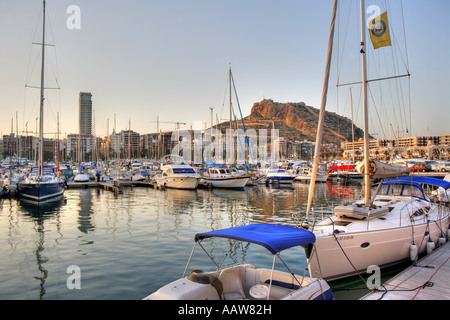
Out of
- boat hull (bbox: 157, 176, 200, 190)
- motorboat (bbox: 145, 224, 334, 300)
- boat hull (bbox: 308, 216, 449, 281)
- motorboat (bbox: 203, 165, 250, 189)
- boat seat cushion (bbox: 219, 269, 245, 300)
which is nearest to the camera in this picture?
motorboat (bbox: 145, 224, 334, 300)

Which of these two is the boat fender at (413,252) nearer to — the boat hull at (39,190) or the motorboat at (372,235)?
the motorboat at (372,235)

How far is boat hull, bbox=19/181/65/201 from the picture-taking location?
108 feet

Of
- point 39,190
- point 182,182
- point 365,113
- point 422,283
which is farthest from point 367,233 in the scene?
point 182,182

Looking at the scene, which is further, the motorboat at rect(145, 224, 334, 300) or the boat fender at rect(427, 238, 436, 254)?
the boat fender at rect(427, 238, 436, 254)

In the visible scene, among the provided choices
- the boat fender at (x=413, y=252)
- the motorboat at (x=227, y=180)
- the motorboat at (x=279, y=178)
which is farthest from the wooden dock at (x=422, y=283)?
the motorboat at (x=279, y=178)

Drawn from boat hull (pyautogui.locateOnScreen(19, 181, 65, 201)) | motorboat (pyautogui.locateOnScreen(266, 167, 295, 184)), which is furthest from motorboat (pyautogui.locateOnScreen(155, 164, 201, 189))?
boat hull (pyautogui.locateOnScreen(19, 181, 65, 201))

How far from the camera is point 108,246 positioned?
16562mm

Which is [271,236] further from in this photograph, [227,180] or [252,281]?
[227,180]

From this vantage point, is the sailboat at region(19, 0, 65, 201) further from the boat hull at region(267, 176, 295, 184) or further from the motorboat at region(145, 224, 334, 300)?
the boat hull at region(267, 176, 295, 184)

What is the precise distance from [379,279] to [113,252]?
37.9ft

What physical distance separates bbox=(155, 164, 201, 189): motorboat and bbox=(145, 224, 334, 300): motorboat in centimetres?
3951

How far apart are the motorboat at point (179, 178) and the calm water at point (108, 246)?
16231mm
